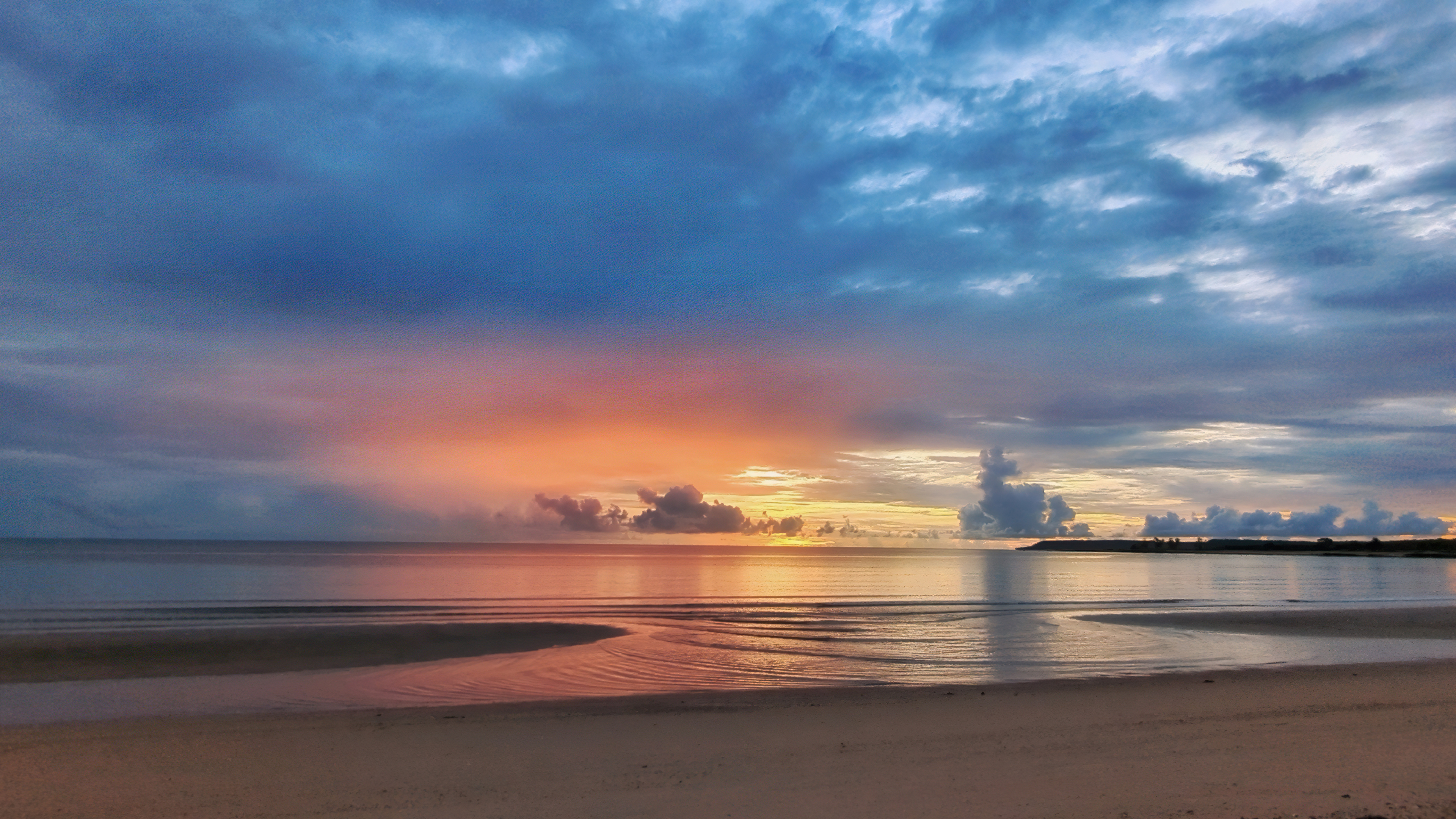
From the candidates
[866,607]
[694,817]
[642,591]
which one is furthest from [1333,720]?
[642,591]

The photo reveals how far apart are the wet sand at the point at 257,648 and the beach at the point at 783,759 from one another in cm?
930

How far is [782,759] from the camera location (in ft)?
42.9

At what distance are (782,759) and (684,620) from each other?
29303mm

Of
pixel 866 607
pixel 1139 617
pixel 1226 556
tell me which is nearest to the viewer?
pixel 1139 617

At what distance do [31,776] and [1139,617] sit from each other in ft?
157

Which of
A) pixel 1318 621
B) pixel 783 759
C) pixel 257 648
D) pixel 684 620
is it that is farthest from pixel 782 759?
pixel 1318 621

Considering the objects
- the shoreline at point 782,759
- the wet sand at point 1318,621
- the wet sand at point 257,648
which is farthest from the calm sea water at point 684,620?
the shoreline at point 782,759

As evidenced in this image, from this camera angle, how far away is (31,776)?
487 inches

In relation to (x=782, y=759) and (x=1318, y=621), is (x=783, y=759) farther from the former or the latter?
(x=1318, y=621)

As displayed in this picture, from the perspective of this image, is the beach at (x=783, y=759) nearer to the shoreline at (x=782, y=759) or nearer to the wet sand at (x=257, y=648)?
the shoreline at (x=782, y=759)

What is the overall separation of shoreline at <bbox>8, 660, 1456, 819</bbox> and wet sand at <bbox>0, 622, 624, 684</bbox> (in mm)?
9293

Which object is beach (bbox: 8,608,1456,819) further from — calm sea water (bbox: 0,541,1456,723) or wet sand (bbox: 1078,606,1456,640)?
wet sand (bbox: 1078,606,1456,640)

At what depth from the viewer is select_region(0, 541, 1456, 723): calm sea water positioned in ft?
71.5

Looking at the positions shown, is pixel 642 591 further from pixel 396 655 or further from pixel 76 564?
pixel 76 564
